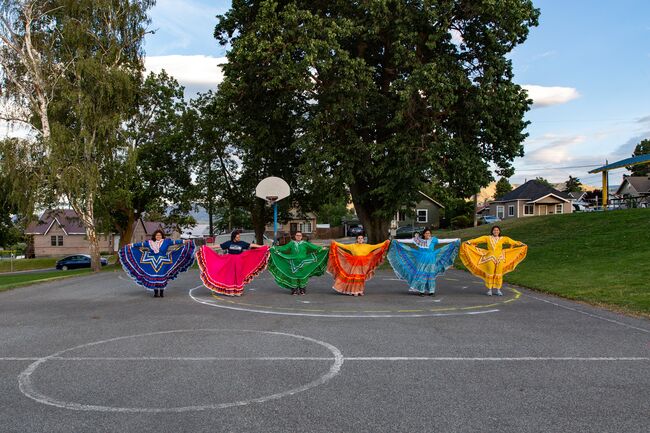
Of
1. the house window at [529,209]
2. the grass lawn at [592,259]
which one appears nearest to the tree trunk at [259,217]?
the grass lawn at [592,259]

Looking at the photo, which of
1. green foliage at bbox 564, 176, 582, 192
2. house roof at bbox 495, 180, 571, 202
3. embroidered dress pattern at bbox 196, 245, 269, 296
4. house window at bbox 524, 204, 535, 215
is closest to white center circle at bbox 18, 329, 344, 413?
embroidered dress pattern at bbox 196, 245, 269, 296

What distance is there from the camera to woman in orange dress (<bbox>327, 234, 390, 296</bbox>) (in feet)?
48.9

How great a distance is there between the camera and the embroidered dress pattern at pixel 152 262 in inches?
564

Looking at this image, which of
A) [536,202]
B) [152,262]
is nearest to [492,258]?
[152,262]

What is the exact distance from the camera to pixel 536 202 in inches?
2805

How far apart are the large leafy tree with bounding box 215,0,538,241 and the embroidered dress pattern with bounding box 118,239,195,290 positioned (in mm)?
11124

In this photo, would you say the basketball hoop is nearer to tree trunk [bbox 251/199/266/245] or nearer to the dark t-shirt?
the dark t-shirt

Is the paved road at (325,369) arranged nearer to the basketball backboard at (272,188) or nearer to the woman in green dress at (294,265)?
the woman in green dress at (294,265)

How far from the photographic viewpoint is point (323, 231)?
288ft

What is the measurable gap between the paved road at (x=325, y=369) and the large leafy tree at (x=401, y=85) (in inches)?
507

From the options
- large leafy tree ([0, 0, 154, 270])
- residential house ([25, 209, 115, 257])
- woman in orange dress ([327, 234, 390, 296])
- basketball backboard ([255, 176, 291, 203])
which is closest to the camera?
woman in orange dress ([327, 234, 390, 296])

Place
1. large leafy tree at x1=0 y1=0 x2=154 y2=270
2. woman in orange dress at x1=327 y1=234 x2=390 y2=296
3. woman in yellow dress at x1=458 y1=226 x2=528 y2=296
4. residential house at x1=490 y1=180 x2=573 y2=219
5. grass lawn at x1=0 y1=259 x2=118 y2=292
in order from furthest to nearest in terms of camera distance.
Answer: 1. residential house at x1=490 y1=180 x2=573 y2=219
2. large leafy tree at x1=0 y1=0 x2=154 y2=270
3. grass lawn at x1=0 y1=259 x2=118 y2=292
4. woman in orange dress at x1=327 y1=234 x2=390 y2=296
5. woman in yellow dress at x1=458 y1=226 x2=528 y2=296

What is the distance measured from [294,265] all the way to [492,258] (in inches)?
220

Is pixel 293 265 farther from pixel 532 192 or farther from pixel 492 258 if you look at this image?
pixel 532 192
